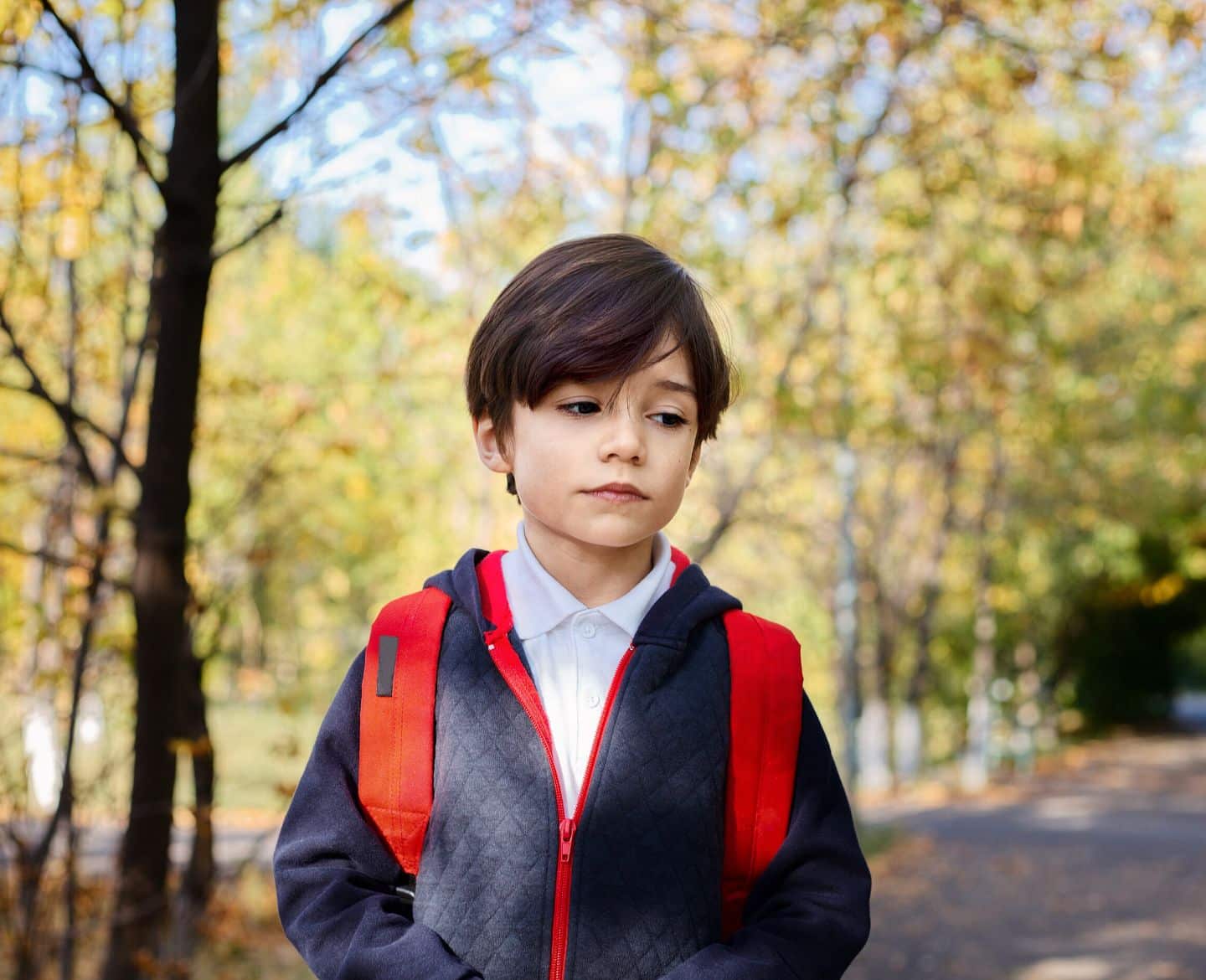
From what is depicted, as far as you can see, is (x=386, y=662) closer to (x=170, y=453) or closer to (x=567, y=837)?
(x=567, y=837)

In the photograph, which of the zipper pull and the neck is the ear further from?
the zipper pull

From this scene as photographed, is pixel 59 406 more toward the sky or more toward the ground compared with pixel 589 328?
more toward the sky

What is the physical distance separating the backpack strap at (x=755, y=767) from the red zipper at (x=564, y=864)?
0.16 metres

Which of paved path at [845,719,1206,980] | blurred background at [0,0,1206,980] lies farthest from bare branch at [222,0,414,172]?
paved path at [845,719,1206,980]

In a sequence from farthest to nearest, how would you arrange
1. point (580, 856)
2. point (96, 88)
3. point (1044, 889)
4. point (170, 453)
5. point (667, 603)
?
1. point (1044, 889)
2. point (170, 453)
3. point (96, 88)
4. point (667, 603)
5. point (580, 856)

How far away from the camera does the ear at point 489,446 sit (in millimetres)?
1652

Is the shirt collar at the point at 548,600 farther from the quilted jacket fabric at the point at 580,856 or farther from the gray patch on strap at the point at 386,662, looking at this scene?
the gray patch on strap at the point at 386,662

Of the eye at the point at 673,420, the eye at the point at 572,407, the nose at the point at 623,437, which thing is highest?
the eye at the point at 572,407

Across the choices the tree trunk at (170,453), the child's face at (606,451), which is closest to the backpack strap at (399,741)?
the child's face at (606,451)

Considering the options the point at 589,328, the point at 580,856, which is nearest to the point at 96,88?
the point at 589,328

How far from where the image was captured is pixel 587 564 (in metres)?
1.62

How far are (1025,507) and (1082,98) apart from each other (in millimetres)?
6366

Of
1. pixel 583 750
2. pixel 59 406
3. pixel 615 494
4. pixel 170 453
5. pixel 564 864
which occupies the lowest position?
pixel 564 864

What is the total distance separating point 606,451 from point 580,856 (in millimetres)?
450
